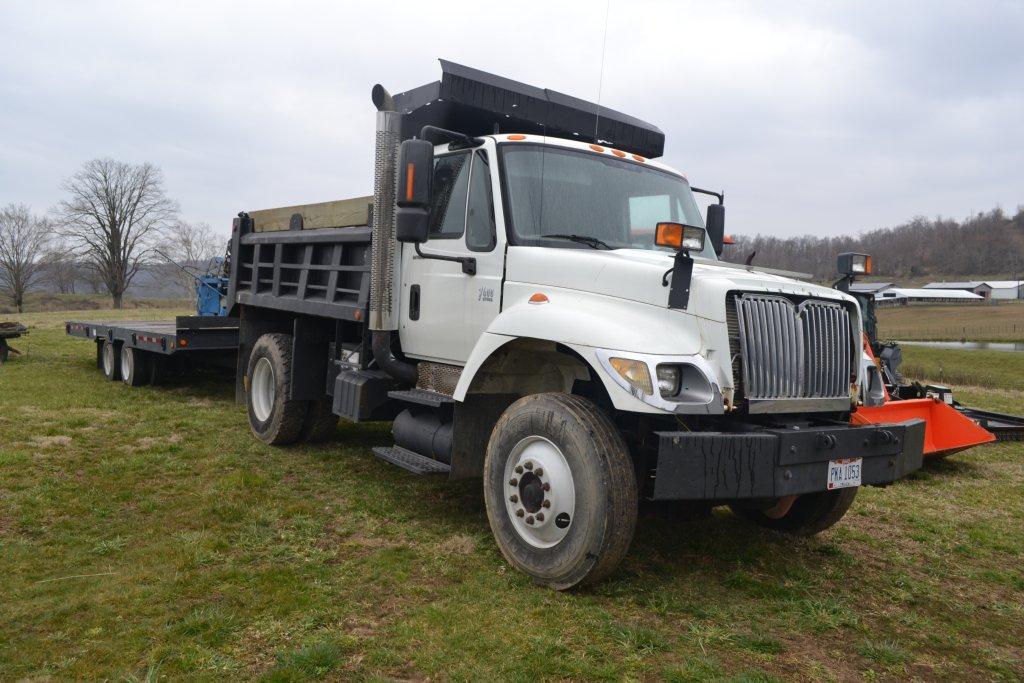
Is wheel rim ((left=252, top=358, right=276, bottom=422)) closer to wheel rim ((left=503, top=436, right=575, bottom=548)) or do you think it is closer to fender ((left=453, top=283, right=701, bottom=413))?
fender ((left=453, top=283, right=701, bottom=413))

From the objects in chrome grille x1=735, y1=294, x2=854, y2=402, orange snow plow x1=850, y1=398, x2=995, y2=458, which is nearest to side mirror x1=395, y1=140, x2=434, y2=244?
chrome grille x1=735, y1=294, x2=854, y2=402

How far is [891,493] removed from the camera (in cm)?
651

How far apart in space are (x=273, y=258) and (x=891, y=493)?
6.13m

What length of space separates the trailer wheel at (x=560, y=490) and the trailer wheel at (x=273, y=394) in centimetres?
336

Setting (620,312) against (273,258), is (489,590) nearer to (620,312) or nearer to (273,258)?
(620,312)

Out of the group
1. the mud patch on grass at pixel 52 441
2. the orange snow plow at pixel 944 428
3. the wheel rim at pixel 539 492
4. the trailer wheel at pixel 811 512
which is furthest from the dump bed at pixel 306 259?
the orange snow plow at pixel 944 428

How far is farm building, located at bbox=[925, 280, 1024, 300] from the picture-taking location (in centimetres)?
9869

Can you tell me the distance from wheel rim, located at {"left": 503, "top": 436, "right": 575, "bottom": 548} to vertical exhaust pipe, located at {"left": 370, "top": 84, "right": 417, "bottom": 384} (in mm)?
1674

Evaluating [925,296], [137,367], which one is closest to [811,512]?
[137,367]

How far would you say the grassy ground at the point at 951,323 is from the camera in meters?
48.4

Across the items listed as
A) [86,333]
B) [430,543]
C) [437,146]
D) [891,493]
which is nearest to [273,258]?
[437,146]

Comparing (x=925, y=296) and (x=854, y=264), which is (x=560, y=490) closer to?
(x=854, y=264)

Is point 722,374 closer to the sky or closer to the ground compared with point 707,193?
closer to the ground

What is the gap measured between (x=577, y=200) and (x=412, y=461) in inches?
81.6
